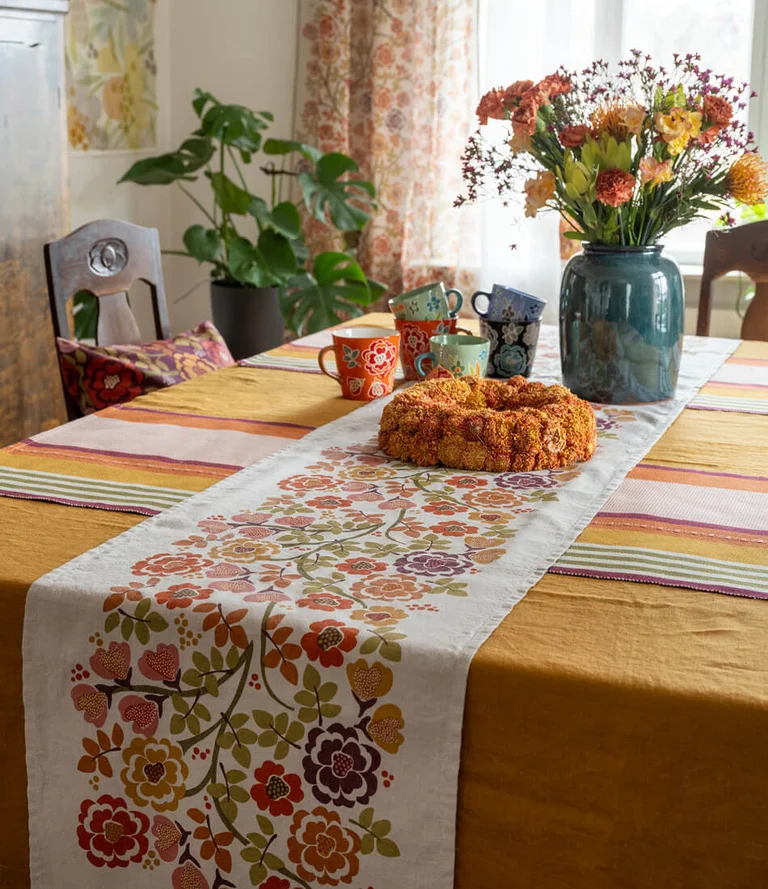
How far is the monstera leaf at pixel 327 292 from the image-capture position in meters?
3.63

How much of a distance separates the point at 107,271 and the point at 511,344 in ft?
2.89

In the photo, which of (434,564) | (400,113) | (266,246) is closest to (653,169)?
(434,564)

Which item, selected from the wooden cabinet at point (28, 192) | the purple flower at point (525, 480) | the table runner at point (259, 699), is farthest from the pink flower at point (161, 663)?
the wooden cabinet at point (28, 192)

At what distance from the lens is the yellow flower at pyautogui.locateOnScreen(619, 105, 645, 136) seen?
59.3 inches

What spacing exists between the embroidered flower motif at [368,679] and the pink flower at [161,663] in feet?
0.55

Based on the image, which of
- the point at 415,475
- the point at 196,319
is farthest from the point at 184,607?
the point at 196,319

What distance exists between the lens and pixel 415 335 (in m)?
1.87

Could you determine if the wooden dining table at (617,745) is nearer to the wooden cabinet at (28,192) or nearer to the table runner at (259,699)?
the table runner at (259,699)

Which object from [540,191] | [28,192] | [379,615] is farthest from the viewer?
[28,192]

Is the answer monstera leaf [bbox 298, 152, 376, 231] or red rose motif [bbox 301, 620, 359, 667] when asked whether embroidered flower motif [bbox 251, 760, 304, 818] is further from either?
monstera leaf [bbox 298, 152, 376, 231]

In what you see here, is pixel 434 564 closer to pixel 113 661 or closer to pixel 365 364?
pixel 113 661

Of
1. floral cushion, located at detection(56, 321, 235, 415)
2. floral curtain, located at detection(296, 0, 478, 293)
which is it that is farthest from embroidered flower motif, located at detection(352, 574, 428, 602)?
floral curtain, located at detection(296, 0, 478, 293)

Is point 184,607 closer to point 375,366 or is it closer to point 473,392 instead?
point 473,392

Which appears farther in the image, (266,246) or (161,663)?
(266,246)
